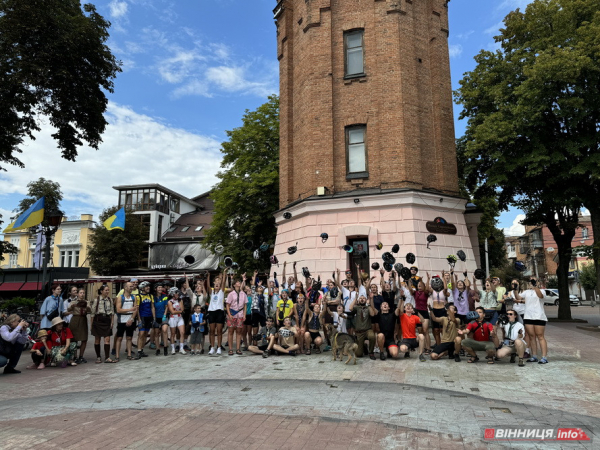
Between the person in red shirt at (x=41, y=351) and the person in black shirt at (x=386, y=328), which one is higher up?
the person in black shirt at (x=386, y=328)

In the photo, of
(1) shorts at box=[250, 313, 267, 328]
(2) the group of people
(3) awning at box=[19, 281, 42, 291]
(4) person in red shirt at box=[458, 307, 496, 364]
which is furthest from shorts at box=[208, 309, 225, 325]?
(3) awning at box=[19, 281, 42, 291]

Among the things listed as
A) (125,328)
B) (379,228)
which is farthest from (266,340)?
(379,228)

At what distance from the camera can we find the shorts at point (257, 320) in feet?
41.7

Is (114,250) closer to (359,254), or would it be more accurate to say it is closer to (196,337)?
(359,254)

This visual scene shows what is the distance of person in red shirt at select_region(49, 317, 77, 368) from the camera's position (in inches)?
439

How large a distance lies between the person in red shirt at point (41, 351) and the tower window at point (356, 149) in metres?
12.7

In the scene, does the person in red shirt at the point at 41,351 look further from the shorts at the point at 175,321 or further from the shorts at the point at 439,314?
the shorts at the point at 439,314

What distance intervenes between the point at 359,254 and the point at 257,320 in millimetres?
6264

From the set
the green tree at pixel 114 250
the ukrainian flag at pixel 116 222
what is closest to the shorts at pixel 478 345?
the ukrainian flag at pixel 116 222

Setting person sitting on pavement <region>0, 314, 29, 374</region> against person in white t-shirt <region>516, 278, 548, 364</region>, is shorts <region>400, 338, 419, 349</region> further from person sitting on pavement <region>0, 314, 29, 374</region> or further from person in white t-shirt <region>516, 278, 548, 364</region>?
person sitting on pavement <region>0, 314, 29, 374</region>

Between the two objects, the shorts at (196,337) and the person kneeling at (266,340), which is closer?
the person kneeling at (266,340)

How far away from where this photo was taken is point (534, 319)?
10.1m

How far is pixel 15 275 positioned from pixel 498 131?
148 ft

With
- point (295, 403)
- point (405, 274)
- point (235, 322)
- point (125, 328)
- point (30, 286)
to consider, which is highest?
point (405, 274)
